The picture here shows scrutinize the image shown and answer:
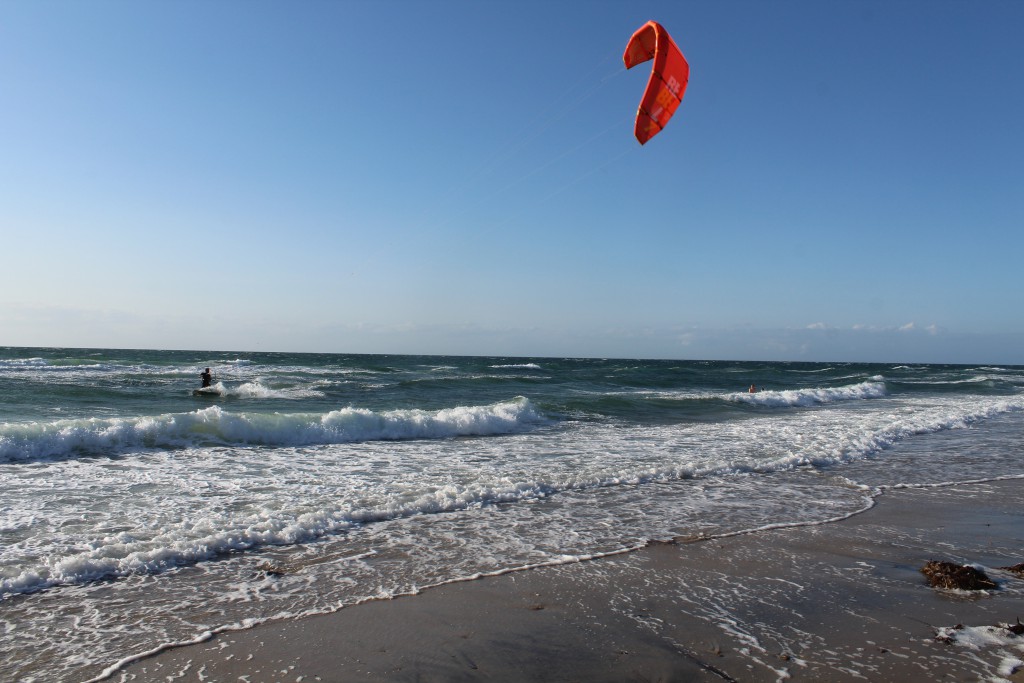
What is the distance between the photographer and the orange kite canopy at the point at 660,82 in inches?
369

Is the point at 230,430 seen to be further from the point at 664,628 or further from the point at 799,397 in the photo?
the point at 799,397

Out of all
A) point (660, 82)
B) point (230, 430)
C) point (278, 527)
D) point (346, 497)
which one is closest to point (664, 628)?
point (278, 527)

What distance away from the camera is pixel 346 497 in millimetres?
7250

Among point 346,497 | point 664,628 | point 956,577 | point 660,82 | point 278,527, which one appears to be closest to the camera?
point 664,628

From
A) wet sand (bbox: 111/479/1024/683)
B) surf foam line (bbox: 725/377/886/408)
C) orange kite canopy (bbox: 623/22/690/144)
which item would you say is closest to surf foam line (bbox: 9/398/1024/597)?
wet sand (bbox: 111/479/1024/683)

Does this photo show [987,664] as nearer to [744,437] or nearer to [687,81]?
[687,81]

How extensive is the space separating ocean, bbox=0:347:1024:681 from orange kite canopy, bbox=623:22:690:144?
5225 millimetres

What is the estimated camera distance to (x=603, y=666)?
336cm

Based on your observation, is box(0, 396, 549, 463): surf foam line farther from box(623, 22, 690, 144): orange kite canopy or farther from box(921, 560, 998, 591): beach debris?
box(921, 560, 998, 591): beach debris

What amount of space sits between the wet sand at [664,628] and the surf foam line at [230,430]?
26.8ft

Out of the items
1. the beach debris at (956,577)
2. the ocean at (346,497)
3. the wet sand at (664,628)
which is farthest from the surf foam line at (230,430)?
the beach debris at (956,577)

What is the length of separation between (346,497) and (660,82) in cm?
731

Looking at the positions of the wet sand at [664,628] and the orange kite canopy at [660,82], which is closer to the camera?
the wet sand at [664,628]

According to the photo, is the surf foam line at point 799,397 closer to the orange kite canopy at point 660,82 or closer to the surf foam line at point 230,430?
the surf foam line at point 230,430
